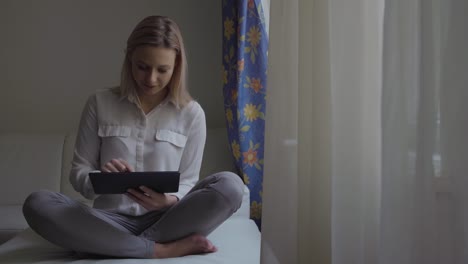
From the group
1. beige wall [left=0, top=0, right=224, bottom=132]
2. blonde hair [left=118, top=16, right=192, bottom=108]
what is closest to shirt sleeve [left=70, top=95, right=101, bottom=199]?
blonde hair [left=118, top=16, right=192, bottom=108]

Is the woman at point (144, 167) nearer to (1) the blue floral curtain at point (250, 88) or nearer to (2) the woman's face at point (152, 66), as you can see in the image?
(2) the woman's face at point (152, 66)

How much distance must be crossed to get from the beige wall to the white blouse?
1.03 meters

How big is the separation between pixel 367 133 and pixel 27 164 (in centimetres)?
209

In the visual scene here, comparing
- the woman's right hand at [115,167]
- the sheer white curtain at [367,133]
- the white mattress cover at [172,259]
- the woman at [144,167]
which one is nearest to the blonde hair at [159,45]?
the woman at [144,167]

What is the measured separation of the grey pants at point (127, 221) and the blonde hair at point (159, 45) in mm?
350

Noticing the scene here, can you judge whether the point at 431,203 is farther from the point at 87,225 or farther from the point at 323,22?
the point at 87,225

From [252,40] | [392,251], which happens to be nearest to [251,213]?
[252,40]

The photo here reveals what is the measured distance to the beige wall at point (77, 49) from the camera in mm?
2658

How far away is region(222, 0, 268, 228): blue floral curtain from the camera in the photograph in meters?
2.00

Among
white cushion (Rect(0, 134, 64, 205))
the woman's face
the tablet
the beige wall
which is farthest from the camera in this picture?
the beige wall

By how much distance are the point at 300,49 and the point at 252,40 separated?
122 centimetres

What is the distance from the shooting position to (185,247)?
4.56ft

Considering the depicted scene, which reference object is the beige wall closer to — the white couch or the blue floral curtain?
the white couch

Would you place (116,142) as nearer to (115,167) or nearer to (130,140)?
(130,140)
